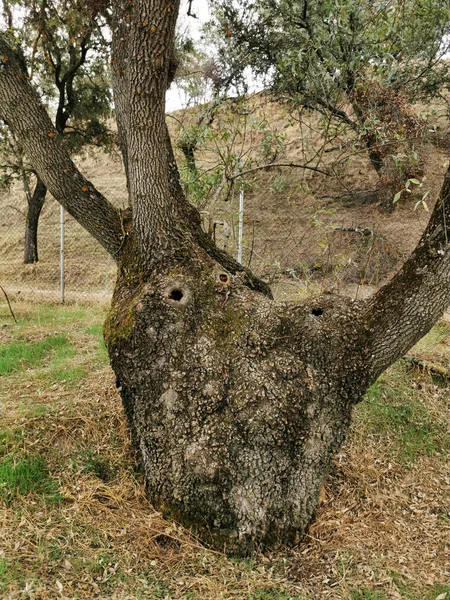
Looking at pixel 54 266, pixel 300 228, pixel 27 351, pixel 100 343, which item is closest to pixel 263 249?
pixel 300 228

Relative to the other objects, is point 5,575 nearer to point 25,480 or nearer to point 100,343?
point 25,480

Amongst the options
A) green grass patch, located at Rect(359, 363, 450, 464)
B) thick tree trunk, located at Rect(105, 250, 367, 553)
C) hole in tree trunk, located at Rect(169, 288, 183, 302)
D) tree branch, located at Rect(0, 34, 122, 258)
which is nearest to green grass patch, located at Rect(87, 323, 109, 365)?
tree branch, located at Rect(0, 34, 122, 258)

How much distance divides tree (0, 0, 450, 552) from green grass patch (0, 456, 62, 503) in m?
0.63

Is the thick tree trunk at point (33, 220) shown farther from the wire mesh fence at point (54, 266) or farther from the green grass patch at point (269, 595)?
the green grass patch at point (269, 595)

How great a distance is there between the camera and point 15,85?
134 inches

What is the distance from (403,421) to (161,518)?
2.56m

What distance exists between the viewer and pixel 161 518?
2893mm

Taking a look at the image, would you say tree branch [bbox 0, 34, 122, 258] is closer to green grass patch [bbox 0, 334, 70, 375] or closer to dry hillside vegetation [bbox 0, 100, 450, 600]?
dry hillside vegetation [bbox 0, 100, 450, 600]

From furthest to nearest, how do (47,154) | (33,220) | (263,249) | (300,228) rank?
(33,220) → (300,228) → (263,249) → (47,154)

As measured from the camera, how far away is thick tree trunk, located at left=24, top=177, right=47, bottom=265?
41.0 feet

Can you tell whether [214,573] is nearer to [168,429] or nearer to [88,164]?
[168,429]

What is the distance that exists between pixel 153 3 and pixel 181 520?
3345 mm

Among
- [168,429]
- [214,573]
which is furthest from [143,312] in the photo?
[214,573]

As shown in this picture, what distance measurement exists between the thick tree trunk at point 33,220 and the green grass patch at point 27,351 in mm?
Answer: 8104
